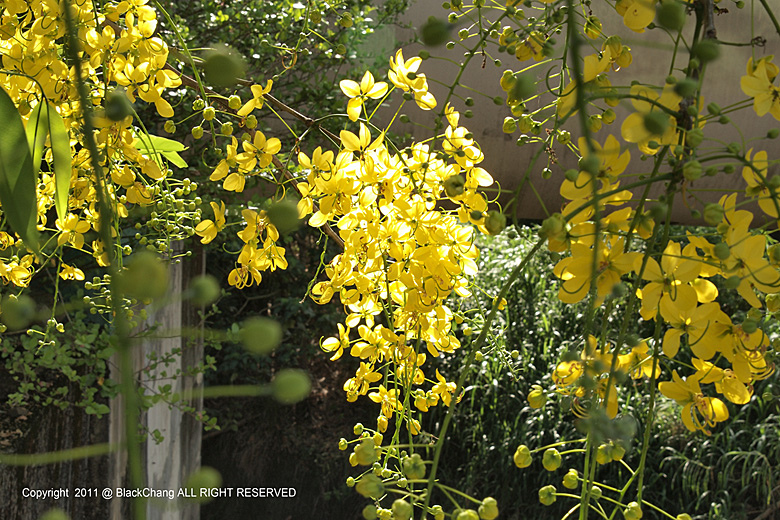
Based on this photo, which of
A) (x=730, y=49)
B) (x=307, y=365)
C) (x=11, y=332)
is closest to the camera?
(x=11, y=332)

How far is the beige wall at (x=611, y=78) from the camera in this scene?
145cm

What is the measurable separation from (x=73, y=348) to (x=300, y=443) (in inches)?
41.2

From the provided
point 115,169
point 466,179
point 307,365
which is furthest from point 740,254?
point 307,365

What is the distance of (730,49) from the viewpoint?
148 cm

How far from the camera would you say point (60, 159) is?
423mm

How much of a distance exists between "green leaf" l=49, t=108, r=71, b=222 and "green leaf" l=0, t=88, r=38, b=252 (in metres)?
0.03

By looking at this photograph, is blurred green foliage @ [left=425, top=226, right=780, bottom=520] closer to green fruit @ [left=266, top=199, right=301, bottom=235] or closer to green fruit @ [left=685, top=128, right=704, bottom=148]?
green fruit @ [left=685, top=128, right=704, bottom=148]

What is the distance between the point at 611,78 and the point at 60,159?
4.06ft

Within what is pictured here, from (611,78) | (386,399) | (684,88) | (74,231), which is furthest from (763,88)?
(611,78)

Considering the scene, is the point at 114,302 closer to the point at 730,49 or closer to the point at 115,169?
the point at 115,169

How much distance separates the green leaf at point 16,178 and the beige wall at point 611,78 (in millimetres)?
1079

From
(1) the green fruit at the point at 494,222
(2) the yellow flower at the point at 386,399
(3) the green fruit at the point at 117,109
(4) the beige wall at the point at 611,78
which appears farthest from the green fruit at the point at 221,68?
(4) the beige wall at the point at 611,78

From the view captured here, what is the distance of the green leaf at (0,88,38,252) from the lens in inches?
13.7

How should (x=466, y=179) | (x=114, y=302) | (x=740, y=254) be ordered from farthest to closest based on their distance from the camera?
1. (x=466, y=179)
2. (x=740, y=254)
3. (x=114, y=302)
